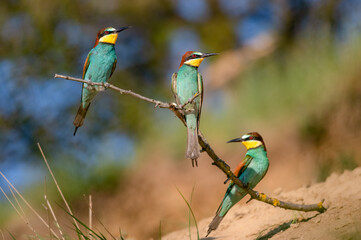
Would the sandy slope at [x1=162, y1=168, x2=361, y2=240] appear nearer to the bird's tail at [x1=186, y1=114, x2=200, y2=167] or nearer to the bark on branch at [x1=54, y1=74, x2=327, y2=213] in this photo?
the bark on branch at [x1=54, y1=74, x2=327, y2=213]

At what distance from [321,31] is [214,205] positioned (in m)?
2.73

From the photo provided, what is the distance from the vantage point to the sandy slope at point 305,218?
2.54 meters

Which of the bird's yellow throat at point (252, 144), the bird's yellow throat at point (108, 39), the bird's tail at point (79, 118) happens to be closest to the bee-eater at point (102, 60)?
the bird's yellow throat at point (108, 39)

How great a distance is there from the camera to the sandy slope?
2539 millimetres

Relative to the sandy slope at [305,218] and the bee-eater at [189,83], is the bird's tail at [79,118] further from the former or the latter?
the sandy slope at [305,218]

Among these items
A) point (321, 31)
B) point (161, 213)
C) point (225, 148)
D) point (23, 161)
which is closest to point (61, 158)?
point (23, 161)

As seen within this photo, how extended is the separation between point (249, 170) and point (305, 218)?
42 cm

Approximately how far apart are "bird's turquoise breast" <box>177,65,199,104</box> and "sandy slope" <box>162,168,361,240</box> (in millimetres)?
878

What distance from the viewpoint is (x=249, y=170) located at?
2.87 meters

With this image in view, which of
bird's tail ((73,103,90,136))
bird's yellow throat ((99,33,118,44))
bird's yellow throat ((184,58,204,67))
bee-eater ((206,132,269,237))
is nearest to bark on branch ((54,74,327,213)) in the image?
bird's tail ((73,103,90,136))

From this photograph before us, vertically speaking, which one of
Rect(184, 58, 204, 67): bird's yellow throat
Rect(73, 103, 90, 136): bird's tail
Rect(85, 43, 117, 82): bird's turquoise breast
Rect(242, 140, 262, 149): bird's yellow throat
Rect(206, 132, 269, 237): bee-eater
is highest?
Rect(85, 43, 117, 82): bird's turquoise breast

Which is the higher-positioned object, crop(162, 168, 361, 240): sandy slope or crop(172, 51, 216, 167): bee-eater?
crop(172, 51, 216, 167): bee-eater

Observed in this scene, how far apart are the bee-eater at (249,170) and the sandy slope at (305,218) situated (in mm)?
229

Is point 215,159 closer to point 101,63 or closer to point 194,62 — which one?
point 194,62
